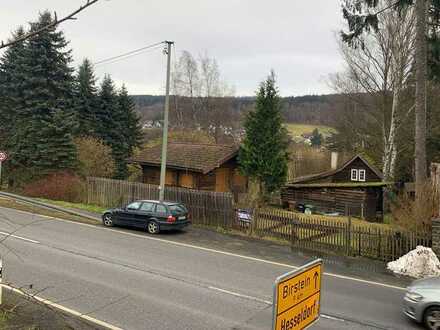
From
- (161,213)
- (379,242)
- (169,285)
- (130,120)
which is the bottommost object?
(169,285)

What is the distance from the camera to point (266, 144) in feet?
89.2

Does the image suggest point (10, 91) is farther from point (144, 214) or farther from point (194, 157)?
point (144, 214)

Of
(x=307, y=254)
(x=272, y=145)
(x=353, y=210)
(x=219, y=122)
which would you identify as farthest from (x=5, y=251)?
(x=219, y=122)

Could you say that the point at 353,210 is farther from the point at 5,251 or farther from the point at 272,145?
the point at 5,251

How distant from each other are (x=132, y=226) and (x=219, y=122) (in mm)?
38200

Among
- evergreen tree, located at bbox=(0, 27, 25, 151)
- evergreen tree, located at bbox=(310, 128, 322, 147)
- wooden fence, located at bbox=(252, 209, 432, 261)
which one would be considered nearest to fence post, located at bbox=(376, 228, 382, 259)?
wooden fence, located at bbox=(252, 209, 432, 261)

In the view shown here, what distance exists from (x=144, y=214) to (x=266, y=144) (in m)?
11.0

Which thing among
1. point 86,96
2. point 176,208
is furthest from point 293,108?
point 176,208

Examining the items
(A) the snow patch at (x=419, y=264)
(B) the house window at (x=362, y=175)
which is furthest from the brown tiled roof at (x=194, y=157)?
(B) the house window at (x=362, y=175)

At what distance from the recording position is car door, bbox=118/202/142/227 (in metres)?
19.1

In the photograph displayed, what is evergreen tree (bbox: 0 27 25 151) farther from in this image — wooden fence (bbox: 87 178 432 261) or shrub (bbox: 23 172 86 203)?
wooden fence (bbox: 87 178 432 261)

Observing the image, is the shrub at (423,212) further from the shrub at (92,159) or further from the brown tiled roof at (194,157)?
the shrub at (92,159)

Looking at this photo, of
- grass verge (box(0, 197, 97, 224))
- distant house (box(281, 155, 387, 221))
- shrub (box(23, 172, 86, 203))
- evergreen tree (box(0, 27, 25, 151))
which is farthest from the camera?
evergreen tree (box(0, 27, 25, 151))

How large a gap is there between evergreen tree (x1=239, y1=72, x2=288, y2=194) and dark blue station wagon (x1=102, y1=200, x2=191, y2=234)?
9.09 m
